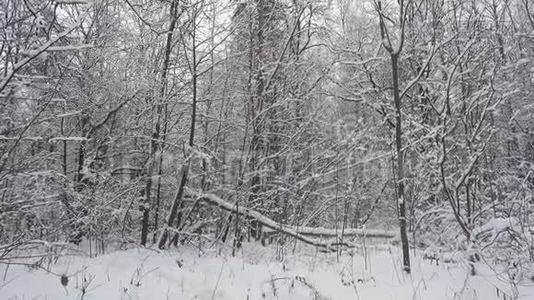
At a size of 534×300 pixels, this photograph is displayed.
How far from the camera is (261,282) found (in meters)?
4.17

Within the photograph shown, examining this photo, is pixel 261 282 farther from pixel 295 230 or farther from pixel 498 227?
pixel 295 230

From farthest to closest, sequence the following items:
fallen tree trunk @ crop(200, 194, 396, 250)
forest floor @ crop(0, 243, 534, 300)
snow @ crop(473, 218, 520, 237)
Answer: fallen tree trunk @ crop(200, 194, 396, 250) < snow @ crop(473, 218, 520, 237) < forest floor @ crop(0, 243, 534, 300)

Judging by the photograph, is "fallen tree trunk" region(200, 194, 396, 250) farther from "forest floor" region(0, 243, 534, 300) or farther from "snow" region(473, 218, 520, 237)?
"snow" region(473, 218, 520, 237)

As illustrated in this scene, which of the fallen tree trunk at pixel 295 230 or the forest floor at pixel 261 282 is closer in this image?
the forest floor at pixel 261 282

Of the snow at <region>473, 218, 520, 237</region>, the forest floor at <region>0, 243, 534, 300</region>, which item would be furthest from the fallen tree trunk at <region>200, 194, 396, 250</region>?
the snow at <region>473, 218, 520, 237</region>

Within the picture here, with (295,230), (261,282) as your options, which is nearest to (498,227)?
(261,282)

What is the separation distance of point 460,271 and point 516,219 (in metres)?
1.07

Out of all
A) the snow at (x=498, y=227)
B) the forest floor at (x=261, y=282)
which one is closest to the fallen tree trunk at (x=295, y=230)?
the forest floor at (x=261, y=282)

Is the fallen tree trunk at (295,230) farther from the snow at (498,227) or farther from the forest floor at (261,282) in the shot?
the snow at (498,227)

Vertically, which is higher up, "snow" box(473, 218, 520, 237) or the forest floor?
"snow" box(473, 218, 520, 237)

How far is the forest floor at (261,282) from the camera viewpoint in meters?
3.73

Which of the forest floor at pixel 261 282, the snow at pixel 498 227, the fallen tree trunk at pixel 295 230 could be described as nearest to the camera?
the forest floor at pixel 261 282

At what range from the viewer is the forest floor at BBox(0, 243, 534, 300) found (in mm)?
3727

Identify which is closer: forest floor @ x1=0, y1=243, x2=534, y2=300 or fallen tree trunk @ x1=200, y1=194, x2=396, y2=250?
forest floor @ x1=0, y1=243, x2=534, y2=300
